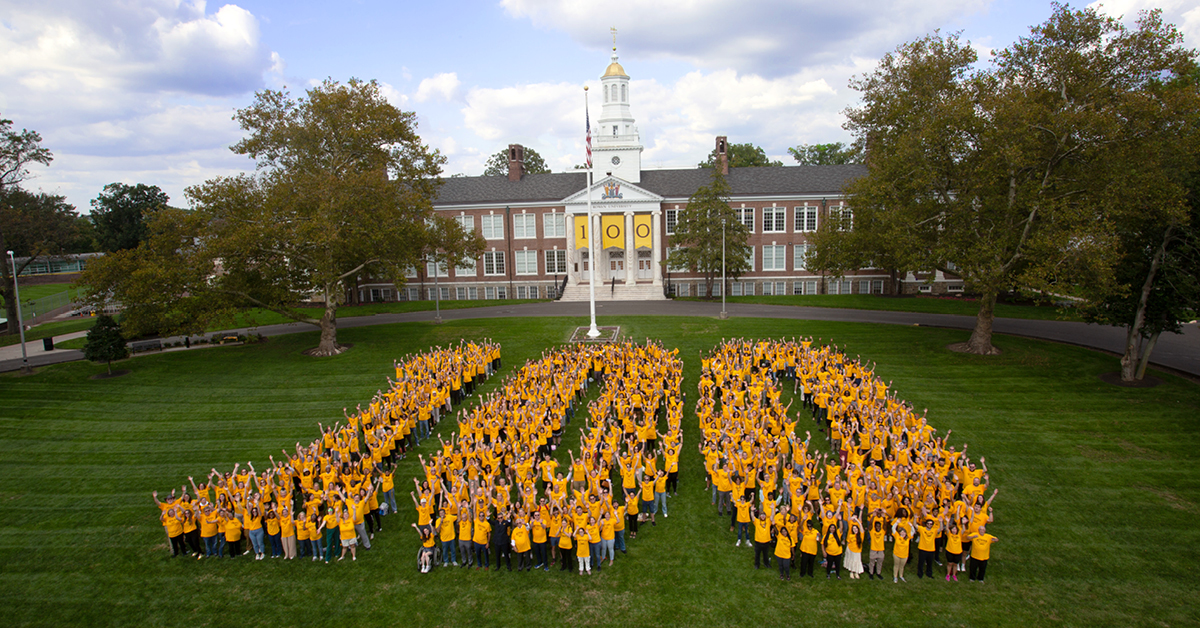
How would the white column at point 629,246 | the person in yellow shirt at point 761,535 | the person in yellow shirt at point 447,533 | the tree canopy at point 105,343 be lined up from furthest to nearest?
1. the white column at point 629,246
2. the tree canopy at point 105,343
3. the person in yellow shirt at point 447,533
4. the person in yellow shirt at point 761,535

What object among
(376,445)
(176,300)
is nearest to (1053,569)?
(376,445)

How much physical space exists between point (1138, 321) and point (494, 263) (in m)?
43.1

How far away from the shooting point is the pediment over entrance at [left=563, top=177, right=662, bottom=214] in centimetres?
4984

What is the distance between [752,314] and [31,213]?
137ft

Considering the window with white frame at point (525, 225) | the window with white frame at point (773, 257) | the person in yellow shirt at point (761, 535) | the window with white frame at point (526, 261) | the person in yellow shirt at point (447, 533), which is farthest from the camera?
the window with white frame at point (526, 261)

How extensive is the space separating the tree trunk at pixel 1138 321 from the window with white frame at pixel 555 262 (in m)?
38.8

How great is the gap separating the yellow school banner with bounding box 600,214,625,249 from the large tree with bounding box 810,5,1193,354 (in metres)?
24.7

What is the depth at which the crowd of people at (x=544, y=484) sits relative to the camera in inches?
440

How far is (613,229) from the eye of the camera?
50094 millimetres

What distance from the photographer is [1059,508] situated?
44.1 ft

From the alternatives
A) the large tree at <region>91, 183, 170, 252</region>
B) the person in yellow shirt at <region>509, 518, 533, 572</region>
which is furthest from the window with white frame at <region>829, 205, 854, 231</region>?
the large tree at <region>91, 183, 170, 252</region>

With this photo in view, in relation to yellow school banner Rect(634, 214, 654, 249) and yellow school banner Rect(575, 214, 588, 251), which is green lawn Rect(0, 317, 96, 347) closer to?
yellow school banner Rect(575, 214, 588, 251)

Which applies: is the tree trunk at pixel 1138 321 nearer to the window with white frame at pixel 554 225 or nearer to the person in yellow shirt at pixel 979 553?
the person in yellow shirt at pixel 979 553

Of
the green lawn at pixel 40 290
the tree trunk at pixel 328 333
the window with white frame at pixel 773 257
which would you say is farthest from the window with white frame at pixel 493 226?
the green lawn at pixel 40 290
